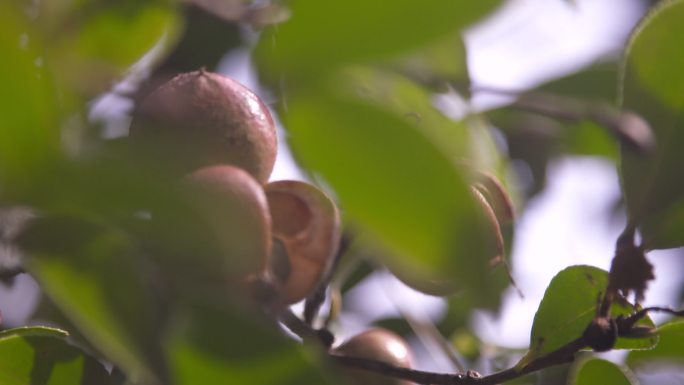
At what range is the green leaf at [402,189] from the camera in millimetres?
470

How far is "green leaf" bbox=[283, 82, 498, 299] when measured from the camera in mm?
470

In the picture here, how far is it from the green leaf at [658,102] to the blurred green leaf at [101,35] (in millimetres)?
388

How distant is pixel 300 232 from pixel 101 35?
0.23m

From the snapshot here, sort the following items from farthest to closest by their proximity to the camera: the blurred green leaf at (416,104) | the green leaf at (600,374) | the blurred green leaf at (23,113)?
the green leaf at (600,374), the blurred green leaf at (416,104), the blurred green leaf at (23,113)

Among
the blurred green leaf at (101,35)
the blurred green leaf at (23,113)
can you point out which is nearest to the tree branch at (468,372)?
the blurred green leaf at (101,35)

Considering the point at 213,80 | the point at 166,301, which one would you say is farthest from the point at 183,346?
the point at 213,80

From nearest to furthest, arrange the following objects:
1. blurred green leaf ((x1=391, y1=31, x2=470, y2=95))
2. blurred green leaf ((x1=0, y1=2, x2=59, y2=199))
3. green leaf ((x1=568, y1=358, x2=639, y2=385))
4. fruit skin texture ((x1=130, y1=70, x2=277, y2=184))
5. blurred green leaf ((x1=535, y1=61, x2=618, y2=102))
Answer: blurred green leaf ((x1=0, y1=2, x2=59, y2=199)) < fruit skin texture ((x1=130, y1=70, x2=277, y2=184)) < green leaf ((x1=568, y1=358, x2=639, y2=385)) < blurred green leaf ((x1=391, y1=31, x2=470, y2=95)) < blurred green leaf ((x1=535, y1=61, x2=618, y2=102))

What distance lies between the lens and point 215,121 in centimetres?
81

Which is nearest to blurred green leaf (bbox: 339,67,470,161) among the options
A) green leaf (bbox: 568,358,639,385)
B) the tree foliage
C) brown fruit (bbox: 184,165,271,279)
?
the tree foliage

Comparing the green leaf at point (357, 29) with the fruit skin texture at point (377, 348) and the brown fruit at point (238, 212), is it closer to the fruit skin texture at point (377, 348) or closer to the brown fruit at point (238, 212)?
the brown fruit at point (238, 212)

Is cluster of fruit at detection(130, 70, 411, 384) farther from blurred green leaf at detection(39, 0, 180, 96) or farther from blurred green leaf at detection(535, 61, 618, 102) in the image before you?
blurred green leaf at detection(535, 61, 618, 102)

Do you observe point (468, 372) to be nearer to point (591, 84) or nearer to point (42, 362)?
point (42, 362)

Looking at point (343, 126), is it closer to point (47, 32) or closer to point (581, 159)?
point (47, 32)

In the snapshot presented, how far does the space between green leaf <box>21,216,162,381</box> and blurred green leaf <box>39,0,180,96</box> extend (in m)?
0.09
